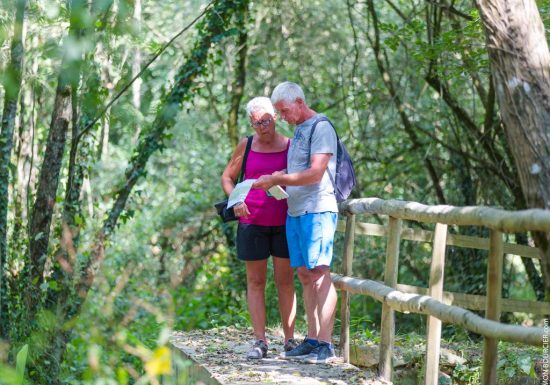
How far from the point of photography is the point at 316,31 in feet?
47.1

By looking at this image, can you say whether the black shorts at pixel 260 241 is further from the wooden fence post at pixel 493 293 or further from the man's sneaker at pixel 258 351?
the wooden fence post at pixel 493 293

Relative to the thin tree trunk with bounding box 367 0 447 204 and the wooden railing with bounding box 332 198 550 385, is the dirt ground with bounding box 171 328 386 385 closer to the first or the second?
the wooden railing with bounding box 332 198 550 385

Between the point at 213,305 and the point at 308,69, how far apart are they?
14.8 ft

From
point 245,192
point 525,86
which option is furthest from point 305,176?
point 525,86

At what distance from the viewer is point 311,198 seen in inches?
208

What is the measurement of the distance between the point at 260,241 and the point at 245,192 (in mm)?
543

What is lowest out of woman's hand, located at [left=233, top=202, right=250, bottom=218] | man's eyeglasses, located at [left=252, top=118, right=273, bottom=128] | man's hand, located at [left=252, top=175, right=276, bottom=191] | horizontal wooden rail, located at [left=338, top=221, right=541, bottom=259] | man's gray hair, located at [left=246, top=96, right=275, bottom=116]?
horizontal wooden rail, located at [left=338, top=221, right=541, bottom=259]

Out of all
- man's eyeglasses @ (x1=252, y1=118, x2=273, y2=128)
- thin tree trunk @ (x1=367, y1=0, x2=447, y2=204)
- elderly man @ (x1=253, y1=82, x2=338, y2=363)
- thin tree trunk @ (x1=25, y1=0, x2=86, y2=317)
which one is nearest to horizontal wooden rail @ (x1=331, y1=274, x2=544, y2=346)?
elderly man @ (x1=253, y1=82, x2=338, y2=363)

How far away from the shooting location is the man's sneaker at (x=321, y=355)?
17.9ft

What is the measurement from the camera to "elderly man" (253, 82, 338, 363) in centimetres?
516

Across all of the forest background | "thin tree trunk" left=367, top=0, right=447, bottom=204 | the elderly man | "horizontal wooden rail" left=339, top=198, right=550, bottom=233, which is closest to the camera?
"horizontal wooden rail" left=339, top=198, right=550, bottom=233

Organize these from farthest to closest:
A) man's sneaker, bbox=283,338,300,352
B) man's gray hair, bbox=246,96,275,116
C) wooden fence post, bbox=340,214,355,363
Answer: man's sneaker, bbox=283,338,300,352 → wooden fence post, bbox=340,214,355,363 → man's gray hair, bbox=246,96,275,116

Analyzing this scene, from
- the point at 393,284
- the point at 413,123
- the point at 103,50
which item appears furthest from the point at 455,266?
the point at 393,284

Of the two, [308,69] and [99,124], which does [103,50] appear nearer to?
[99,124]
